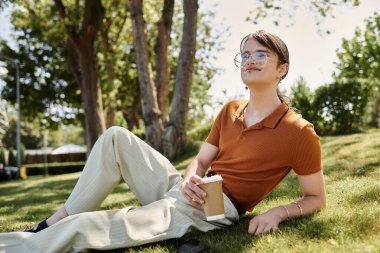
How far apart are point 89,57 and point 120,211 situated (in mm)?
14450

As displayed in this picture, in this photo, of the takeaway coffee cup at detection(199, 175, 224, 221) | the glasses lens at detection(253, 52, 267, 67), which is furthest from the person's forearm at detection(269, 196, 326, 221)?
the glasses lens at detection(253, 52, 267, 67)

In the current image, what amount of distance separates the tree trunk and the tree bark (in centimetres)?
517

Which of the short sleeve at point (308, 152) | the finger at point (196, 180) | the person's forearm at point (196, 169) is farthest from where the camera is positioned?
the person's forearm at point (196, 169)

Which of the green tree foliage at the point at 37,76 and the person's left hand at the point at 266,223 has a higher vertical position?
the green tree foliage at the point at 37,76

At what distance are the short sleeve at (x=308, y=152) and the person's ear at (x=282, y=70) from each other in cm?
56

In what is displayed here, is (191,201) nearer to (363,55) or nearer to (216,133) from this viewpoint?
(216,133)

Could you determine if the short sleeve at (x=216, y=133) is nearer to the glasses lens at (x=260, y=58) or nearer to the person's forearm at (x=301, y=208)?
the glasses lens at (x=260, y=58)

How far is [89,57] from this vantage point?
16625 millimetres

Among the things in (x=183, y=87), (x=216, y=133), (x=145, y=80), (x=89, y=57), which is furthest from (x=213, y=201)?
(x=89, y=57)

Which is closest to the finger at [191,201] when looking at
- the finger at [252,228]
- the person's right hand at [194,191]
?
the person's right hand at [194,191]

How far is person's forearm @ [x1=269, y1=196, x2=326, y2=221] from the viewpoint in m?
3.22

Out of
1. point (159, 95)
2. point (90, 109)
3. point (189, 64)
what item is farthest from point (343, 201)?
point (90, 109)

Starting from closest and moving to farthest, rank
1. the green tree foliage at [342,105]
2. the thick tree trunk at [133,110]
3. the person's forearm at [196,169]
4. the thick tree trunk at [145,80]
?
1. the person's forearm at [196,169]
2. the thick tree trunk at [145,80]
3. the green tree foliage at [342,105]
4. the thick tree trunk at [133,110]

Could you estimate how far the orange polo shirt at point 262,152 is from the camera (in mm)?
3062
